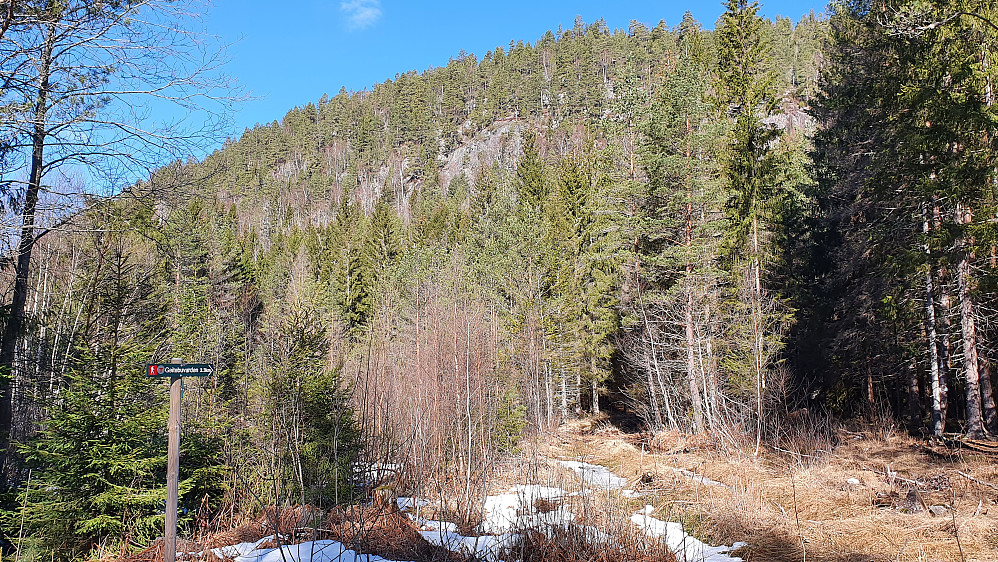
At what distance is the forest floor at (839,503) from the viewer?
6246 mm

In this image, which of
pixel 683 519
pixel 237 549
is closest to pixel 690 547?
pixel 683 519

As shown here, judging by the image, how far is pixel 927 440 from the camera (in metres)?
13.4

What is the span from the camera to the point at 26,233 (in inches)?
227

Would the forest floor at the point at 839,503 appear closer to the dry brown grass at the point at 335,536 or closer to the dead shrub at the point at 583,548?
the dead shrub at the point at 583,548

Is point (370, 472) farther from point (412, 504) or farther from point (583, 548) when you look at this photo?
point (412, 504)

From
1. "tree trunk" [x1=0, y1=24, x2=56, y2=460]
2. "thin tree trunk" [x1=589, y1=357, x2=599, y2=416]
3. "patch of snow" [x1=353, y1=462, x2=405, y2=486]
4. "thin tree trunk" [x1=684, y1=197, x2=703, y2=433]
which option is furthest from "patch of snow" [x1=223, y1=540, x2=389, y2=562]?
"thin tree trunk" [x1=589, y1=357, x2=599, y2=416]

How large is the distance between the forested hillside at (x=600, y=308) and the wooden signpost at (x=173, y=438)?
87 centimetres

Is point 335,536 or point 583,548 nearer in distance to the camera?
point 583,548

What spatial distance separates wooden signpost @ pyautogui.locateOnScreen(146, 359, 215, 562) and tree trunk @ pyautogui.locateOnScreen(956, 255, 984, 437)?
50.1 feet

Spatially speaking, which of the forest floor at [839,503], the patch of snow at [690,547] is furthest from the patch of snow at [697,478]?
the patch of snow at [690,547]

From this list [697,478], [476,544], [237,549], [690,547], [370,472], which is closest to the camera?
[476,544]

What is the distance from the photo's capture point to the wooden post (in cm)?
421

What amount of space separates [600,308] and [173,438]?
20.2 m

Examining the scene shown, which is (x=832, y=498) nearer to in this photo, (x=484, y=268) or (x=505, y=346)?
(x=505, y=346)
